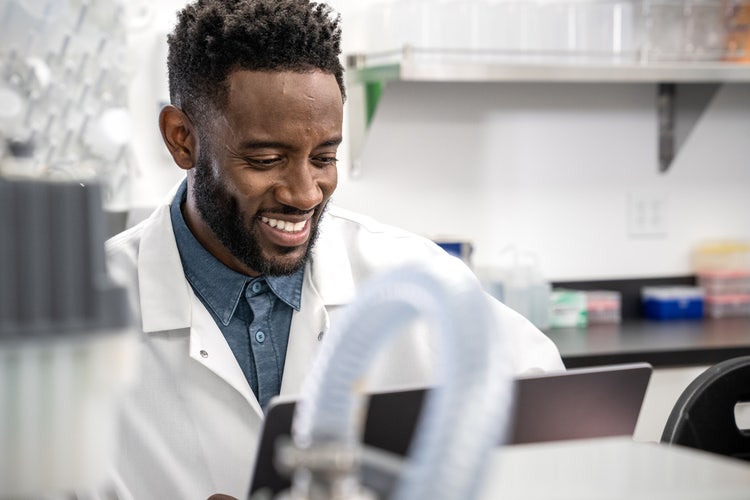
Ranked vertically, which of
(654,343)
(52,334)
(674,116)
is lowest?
(654,343)

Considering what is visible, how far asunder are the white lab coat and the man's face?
99 millimetres

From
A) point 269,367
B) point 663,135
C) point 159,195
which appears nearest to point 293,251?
point 269,367

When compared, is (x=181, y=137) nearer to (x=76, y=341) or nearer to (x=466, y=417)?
(x=76, y=341)

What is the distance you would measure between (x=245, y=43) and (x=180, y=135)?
8.9 inches

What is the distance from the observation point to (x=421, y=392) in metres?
0.87

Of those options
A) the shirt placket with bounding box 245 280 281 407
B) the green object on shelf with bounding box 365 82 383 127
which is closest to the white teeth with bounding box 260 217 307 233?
the shirt placket with bounding box 245 280 281 407

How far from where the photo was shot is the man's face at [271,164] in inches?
59.2

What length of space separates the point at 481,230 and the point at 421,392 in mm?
2183

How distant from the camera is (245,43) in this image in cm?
154

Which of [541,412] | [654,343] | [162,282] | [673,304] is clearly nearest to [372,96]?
[654,343]

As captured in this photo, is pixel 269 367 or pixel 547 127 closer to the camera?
pixel 269 367

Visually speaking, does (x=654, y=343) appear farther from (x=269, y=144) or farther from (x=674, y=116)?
(x=269, y=144)

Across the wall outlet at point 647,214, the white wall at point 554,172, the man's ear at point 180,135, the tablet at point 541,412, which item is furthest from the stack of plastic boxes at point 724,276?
the tablet at point 541,412

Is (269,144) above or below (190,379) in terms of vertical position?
above
